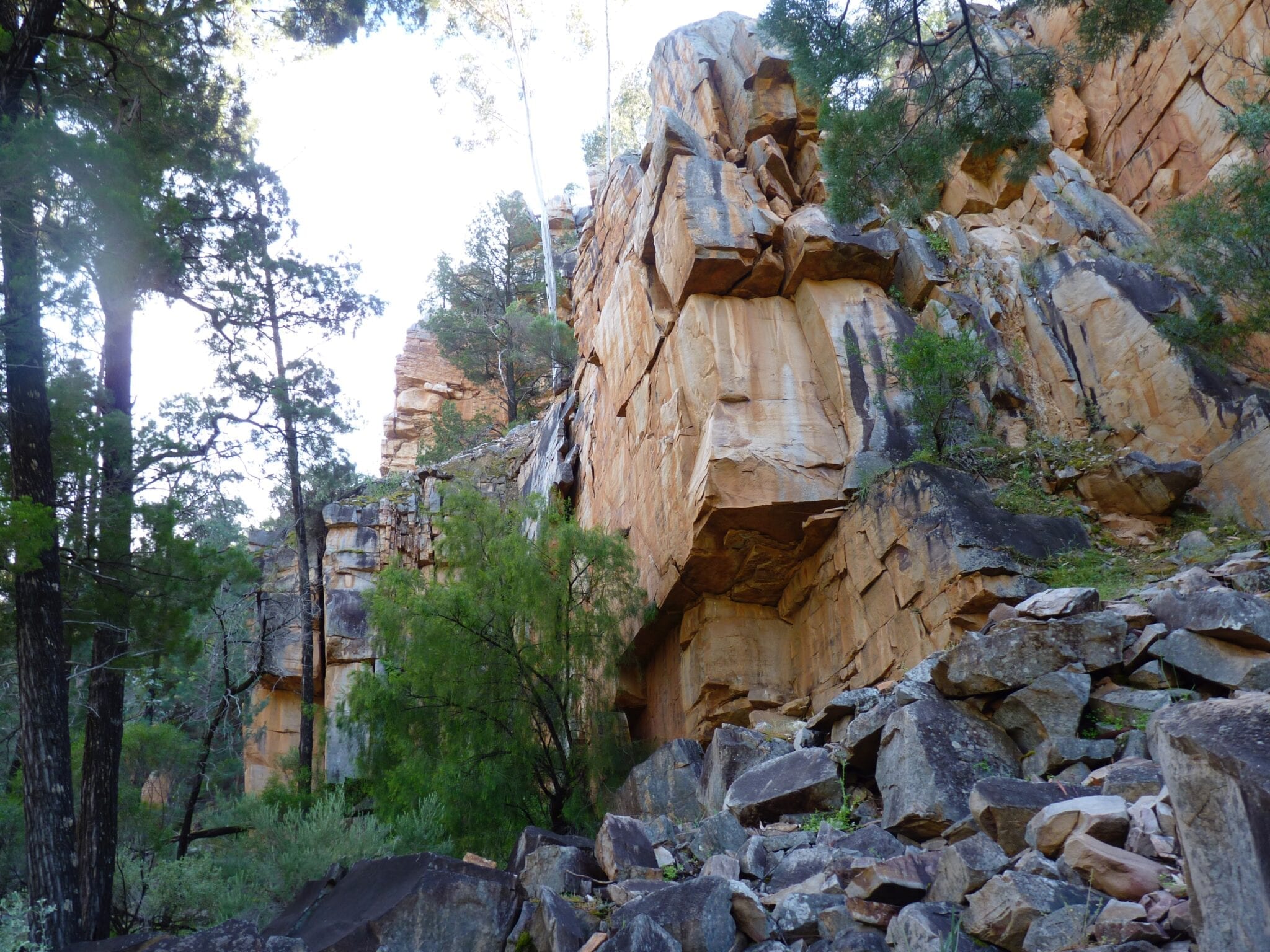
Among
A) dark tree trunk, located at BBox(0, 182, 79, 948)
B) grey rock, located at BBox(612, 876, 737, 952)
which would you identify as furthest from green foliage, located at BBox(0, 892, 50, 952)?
grey rock, located at BBox(612, 876, 737, 952)

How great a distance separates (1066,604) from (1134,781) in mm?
2576

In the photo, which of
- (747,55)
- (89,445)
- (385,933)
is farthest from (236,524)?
(385,933)

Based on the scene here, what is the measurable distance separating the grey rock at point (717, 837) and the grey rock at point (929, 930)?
2.27 m

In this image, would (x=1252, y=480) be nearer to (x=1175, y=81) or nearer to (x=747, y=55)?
(x=1175, y=81)

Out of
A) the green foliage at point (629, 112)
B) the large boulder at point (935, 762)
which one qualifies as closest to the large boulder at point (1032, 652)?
the large boulder at point (935, 762)

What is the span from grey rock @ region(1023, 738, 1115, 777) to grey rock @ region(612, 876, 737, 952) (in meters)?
2.73

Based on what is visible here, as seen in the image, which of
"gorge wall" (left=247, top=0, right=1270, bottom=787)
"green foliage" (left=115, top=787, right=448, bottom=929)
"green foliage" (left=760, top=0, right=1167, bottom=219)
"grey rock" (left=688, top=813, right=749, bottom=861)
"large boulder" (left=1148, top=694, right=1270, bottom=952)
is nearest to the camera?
"large boulder" (left=1148, top=694, right=1270, bottom=952)

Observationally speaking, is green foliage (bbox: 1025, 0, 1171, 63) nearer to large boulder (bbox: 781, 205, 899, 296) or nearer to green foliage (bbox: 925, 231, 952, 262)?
large boulder (bbox: 781, 205, 899, 296)

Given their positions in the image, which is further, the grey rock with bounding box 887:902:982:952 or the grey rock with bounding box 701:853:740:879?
the grey rock with bounding box 701:853:740:879

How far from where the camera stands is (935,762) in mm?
6617

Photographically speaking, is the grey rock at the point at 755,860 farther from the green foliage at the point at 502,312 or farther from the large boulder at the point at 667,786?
the green foliage at the point at 502,312

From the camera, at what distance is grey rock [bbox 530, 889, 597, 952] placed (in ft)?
17.7

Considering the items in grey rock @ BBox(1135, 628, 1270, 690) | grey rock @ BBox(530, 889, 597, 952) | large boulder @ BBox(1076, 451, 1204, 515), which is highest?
large boulder @ BBox(1076, 451, 1204, 515)

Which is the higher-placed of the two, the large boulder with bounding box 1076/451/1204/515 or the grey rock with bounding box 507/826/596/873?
the large boulder with bounding box 1076/451/1204/515
